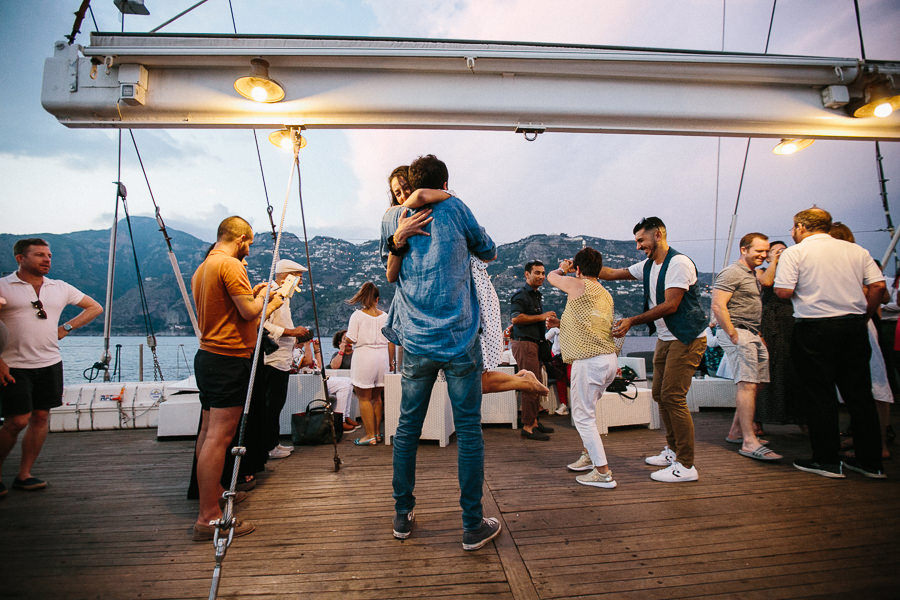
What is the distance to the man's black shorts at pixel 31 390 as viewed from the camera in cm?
241

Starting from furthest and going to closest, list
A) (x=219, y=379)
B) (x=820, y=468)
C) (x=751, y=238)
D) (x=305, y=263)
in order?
(x=305, y=263)
(x=751, y=238)
(x=820, y=468)
(x=219, y=379)

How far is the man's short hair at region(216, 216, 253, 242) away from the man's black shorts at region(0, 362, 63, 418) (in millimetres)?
1746

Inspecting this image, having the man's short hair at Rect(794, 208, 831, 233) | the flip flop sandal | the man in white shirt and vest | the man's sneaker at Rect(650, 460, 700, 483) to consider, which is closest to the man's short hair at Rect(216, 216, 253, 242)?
the man in white shirt and vest

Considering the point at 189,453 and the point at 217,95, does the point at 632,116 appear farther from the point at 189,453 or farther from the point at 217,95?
the point at 189,453

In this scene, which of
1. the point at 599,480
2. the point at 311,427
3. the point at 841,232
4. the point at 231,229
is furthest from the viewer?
the point at 311,427

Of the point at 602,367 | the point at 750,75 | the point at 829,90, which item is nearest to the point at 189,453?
the point at 602,367

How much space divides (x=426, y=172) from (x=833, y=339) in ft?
9.47

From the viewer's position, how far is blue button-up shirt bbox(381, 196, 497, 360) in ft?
5.47

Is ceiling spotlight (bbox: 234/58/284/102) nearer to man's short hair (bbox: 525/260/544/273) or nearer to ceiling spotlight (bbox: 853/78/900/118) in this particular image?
man's short hair (bbox: 525/260/544/273)

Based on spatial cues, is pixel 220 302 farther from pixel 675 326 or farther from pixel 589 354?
pixel 675 326

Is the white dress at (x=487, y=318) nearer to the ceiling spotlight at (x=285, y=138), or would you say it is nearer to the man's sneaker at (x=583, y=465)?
the man's sneaker at (x=583, y=465)

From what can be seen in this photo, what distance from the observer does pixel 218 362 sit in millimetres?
1975

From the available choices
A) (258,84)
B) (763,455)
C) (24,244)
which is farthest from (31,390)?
(763,455)

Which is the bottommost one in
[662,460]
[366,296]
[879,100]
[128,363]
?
[128,363]
